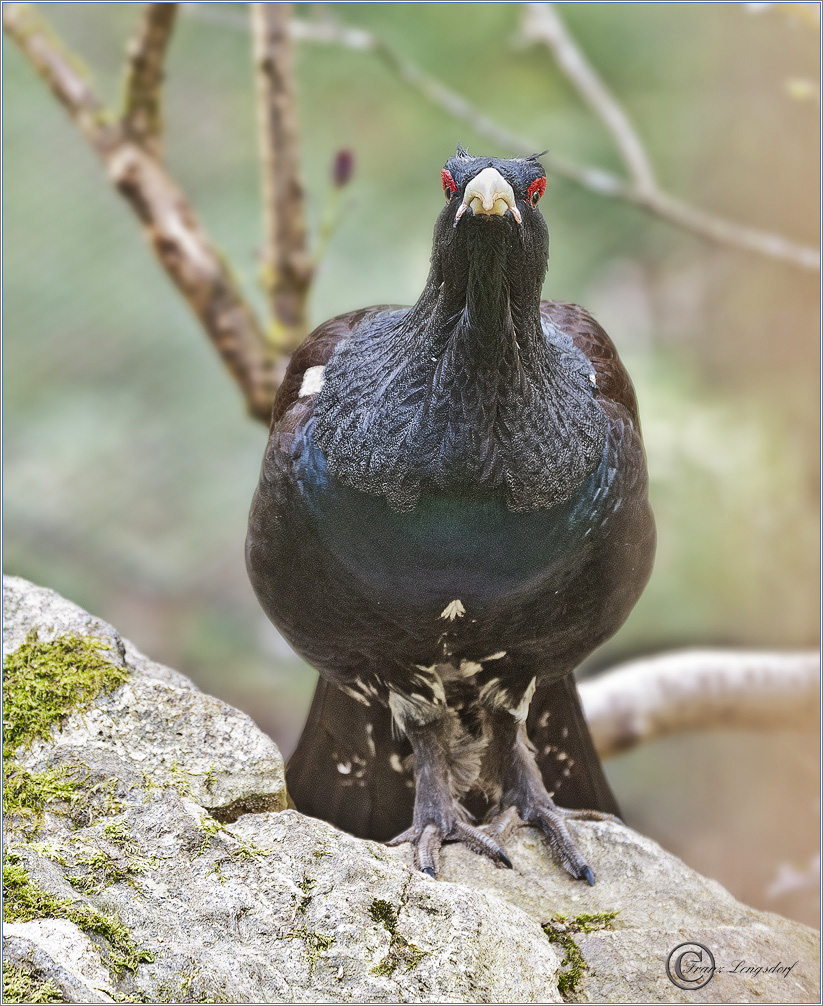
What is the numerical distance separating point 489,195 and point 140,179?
7.98 ft

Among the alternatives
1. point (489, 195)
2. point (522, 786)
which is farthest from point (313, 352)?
point (522, 786)

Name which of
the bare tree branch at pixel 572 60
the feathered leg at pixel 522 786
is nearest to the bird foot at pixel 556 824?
the feathered leg at pixel 522 786

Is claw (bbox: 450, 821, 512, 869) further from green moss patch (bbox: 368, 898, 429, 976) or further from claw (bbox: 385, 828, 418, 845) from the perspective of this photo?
green moss patch (bbox: 368, 898, 429, 976)

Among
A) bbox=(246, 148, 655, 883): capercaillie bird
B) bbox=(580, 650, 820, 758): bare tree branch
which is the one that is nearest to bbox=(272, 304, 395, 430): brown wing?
bbox=(246, 148, 655, 883): capercaillie bird

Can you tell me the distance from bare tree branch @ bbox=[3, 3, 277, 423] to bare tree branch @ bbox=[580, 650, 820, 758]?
1760 mm

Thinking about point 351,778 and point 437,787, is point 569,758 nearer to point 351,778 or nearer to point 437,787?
point 437,787

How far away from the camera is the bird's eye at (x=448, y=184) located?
1.70 meters

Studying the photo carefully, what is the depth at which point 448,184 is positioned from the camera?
1716mm

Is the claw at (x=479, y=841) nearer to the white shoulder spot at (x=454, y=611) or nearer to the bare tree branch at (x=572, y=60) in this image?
the white shoulder spot at (x=454, y=611)

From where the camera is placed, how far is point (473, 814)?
8.51 ft

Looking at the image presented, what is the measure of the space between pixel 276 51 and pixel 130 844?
278 centimetres

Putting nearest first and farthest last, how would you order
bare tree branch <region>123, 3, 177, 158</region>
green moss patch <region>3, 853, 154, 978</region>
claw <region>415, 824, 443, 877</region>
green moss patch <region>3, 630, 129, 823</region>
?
green moss patch <region>3, 853, 154, 978</region> → green moss patch <region>3, 630, 129, 823</region> → claw <region>415, 824, 443, 877</region> → bare tree branch <region>123, 3, 177, 158</region>

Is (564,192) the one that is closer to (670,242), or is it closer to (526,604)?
(670,242)

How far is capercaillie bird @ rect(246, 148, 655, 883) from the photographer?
1.83 m
